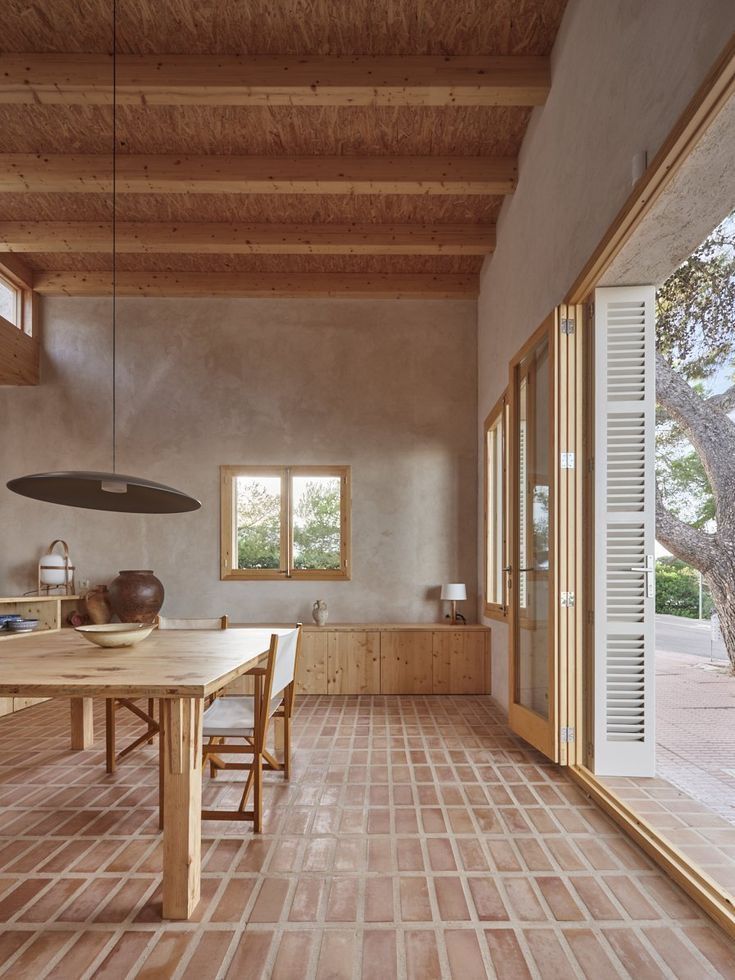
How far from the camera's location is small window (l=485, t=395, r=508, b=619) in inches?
233

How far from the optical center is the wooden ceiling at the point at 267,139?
3.96m

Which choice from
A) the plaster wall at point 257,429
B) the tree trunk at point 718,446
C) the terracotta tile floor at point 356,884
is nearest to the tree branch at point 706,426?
the tree trunk at point 718,446

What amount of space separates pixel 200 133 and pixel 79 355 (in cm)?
321

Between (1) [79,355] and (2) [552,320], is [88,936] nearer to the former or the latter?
(2) [552,320]

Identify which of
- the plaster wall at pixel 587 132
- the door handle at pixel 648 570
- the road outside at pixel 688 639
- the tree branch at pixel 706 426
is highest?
the plaster wall at pixel 587 132

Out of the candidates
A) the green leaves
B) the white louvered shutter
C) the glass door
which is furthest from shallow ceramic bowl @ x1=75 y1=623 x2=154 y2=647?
the green leaves

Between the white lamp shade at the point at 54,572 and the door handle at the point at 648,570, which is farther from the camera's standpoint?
the white lamp shade at the point at 54,572

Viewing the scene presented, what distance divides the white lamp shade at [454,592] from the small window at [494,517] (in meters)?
0.28

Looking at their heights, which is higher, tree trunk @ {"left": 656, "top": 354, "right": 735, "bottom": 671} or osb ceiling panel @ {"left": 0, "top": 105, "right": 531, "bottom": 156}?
osb ceiling panel @ {"left": 0, "top": 105, "right": 531, "bottom": 156}

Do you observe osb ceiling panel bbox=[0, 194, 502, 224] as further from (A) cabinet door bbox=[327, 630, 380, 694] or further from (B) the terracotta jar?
(A) cabinet door bbox=[327, 630, 380, 694]

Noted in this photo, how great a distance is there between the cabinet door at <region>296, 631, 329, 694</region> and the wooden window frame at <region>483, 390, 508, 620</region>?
164 cm

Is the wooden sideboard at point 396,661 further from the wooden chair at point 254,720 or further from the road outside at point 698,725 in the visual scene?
the wooden chair at point 254,720

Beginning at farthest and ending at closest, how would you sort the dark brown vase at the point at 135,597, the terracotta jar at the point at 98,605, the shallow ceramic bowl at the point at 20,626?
the terracotta jar at the point at 98,605
the dark brown vase at the point at 135,597
the shallow ceramic bowl at the point at 20,626

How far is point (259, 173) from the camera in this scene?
201 inches
